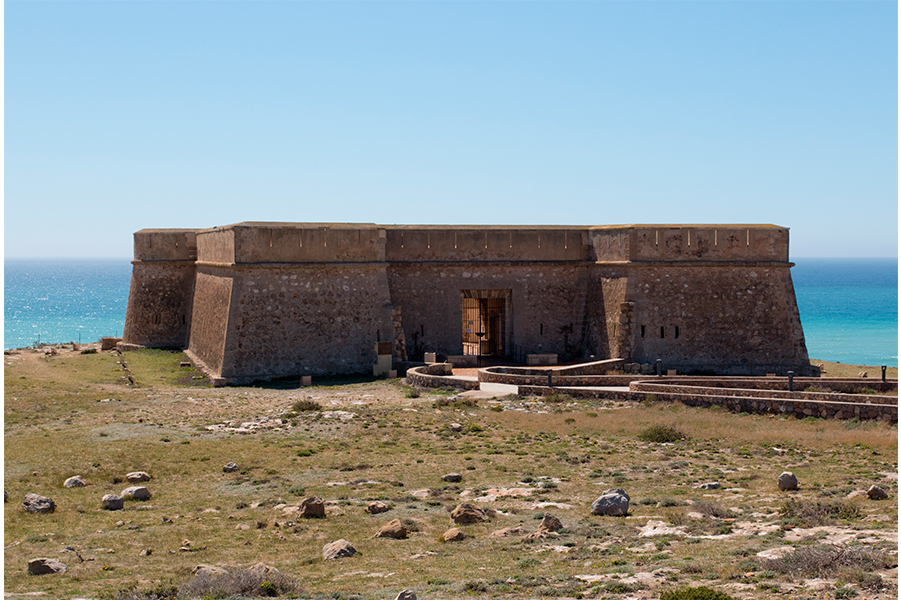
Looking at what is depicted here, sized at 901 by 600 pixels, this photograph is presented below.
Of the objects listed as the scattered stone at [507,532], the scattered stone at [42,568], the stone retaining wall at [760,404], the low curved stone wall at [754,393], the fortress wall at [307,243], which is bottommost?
the scattered stone at [42,568]

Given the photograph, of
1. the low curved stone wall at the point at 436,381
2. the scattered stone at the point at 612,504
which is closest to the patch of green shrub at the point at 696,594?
the scattered stone at the point at 612,504

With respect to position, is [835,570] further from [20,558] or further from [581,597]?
[20,558]

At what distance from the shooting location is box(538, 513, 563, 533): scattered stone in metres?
11.4

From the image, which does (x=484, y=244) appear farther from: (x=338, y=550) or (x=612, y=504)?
(x=338, y=550)

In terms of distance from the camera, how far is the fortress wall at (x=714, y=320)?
3095 cm

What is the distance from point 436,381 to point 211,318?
10045 millimetres

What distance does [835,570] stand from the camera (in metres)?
8.49

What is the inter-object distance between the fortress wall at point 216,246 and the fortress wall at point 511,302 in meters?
5.86

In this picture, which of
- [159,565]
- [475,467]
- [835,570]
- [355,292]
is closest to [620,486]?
[475,467]

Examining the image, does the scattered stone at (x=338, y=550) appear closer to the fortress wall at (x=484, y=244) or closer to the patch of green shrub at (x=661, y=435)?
the patch of green shrub at (x=661, y=435)

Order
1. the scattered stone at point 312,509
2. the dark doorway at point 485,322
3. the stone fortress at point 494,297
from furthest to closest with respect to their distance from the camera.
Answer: the dark doorway at point 485,322 → the stone fortress at point 494,297 → the scattered stone at point 312,509

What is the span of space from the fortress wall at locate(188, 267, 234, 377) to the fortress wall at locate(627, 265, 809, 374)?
14392 millimetres

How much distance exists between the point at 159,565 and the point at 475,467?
6.86 meters

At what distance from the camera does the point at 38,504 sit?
43.1 ft
